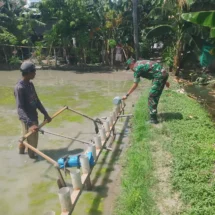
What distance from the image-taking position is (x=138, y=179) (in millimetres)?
4191

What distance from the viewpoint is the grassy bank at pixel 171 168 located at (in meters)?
3.53

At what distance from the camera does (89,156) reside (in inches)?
160

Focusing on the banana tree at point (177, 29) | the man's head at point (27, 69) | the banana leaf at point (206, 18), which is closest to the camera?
the man's head at point (27, 69)

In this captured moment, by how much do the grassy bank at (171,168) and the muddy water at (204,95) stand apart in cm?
177

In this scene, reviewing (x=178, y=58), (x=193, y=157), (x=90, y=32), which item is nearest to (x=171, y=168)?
(x=193, y=157)

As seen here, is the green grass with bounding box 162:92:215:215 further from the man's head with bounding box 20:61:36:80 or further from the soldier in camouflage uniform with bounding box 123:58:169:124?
the man's head with bounding box 20:61:36:80

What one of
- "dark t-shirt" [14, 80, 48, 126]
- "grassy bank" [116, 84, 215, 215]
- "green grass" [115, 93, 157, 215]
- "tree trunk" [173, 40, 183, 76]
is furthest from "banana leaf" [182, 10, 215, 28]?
"tree trunk" [173, 40, 183, 76]

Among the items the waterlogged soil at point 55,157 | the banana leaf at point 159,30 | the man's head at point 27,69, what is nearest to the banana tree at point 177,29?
the banana leaf at point 159,30

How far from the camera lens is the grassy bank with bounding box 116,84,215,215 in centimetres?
353

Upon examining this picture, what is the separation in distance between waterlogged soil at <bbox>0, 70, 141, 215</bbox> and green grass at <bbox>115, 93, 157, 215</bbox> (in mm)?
191

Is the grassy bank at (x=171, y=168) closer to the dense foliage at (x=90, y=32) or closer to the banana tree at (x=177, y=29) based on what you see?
the banana tree at (x=177, y=29)

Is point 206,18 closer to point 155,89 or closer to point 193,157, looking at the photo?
point 155,89

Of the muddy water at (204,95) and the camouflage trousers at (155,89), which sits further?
the muddy water at (204,95)

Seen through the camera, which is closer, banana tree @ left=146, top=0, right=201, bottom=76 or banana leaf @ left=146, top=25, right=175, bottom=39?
banana tree @ left=146, top=0, right=201, bottom=76
